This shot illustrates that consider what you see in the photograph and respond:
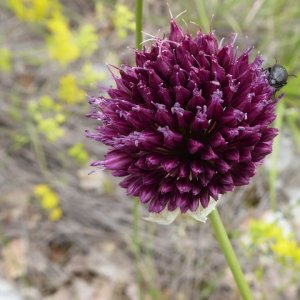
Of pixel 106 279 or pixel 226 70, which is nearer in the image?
pixel 226 70

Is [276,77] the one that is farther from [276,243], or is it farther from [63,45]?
[63,45]

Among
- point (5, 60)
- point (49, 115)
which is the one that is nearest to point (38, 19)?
point (5, 60)

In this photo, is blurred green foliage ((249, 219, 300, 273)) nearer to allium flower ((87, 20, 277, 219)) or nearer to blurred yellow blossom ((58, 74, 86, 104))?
allium flower ((87, 20, 277, 219))

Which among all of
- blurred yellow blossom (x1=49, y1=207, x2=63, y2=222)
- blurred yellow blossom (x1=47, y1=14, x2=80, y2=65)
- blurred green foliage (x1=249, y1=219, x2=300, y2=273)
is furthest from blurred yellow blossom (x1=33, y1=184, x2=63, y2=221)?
blurred green foliage (x1=249, y1=219, x2=300, y2=273)

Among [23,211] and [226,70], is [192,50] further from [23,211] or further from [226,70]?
[23,211]

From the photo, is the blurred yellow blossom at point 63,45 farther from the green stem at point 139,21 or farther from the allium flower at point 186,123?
the allium flower at point 186,123

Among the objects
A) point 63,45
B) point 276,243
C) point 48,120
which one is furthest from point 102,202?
point 276,243

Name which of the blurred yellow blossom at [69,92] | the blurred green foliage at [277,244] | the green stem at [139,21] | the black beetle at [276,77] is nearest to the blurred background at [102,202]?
the blurred yellow blossom at [69,92]
